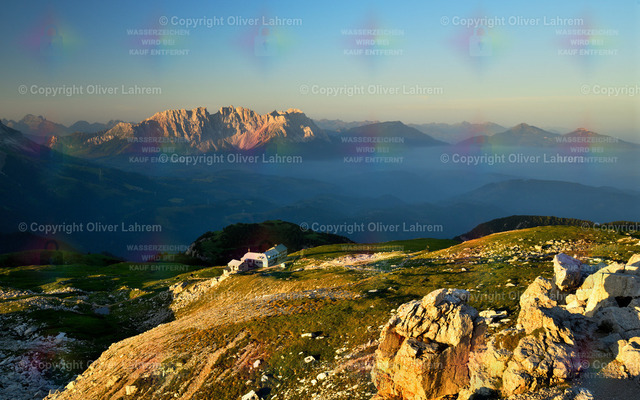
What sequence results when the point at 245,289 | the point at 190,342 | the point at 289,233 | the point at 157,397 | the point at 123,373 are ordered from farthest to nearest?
the point at 289,233, the point at 245,289, the point at 190,342, the point at 123,373, the point at 157,397

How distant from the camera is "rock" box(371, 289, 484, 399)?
20125mm

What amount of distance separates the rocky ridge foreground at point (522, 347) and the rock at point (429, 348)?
51 millimetres

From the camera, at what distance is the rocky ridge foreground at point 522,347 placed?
17.7 metres

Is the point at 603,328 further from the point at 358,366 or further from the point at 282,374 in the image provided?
the point at 282,374

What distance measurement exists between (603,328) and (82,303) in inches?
3062

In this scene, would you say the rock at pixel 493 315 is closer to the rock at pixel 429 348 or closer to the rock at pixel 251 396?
the rock at pixel 429 348

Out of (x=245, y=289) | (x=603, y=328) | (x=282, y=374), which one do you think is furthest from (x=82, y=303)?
(x=603, y=328)

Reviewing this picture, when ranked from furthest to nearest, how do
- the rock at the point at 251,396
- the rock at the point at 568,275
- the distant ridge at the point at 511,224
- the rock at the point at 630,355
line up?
the distant ridge at the point at 511,224 < the rock at the point at 568,275 < the rock at the point at 251,396 < the rock at the point at 630,355

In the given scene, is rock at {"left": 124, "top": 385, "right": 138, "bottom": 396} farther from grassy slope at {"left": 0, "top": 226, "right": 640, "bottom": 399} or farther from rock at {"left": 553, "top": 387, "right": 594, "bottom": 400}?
rock at {"left": 553, "top": 387, "right": 594, "bottom": 400}

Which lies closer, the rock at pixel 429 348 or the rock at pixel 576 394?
the rock at pixel 576 394

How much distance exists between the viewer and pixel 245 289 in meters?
59.6

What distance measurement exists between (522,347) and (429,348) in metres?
4.52

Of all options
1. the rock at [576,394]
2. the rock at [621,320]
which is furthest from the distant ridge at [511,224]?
the rock at [576,394]

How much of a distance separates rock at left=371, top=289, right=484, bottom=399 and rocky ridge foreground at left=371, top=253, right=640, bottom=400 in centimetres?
5
